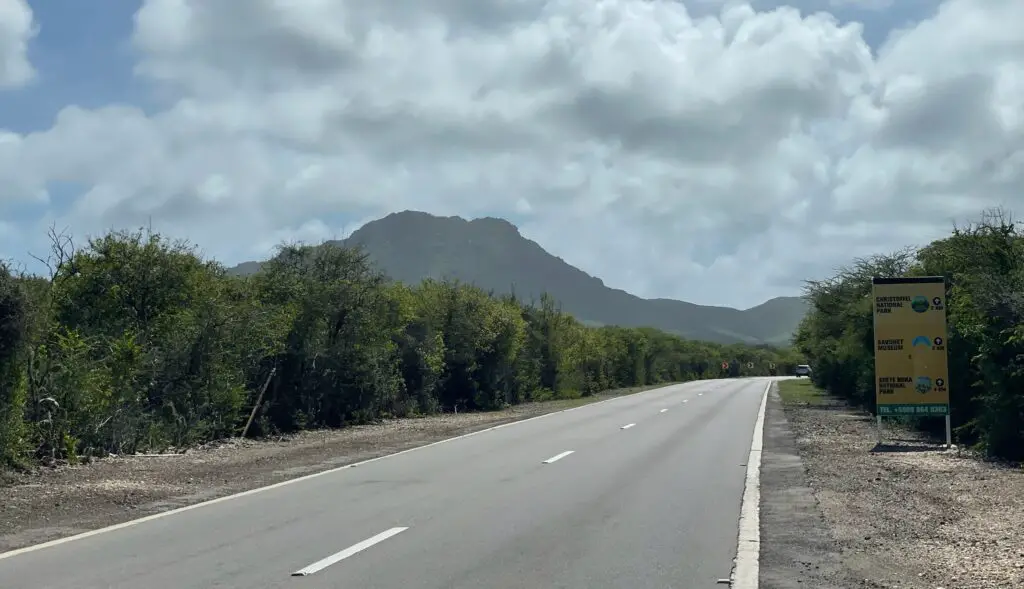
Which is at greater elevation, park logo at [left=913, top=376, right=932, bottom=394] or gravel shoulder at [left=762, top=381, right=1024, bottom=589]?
park logo at [left=913, top=376, right=932, bottom=394]

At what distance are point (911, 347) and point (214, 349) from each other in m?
16.0

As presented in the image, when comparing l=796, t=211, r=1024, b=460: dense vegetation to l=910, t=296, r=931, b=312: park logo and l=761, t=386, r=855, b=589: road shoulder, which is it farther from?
l=761, t=386, r=855, b=589: road shoulder

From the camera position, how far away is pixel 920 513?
12242 mm

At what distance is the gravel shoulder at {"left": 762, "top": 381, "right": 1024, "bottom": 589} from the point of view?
8.77 metres

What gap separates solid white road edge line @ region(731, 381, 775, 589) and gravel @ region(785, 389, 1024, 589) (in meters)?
0.83

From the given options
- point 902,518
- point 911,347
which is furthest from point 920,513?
point 911,347

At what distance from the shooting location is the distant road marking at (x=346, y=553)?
8.77 metres

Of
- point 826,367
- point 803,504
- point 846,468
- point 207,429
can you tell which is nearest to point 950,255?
point 846,468

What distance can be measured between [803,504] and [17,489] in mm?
11349

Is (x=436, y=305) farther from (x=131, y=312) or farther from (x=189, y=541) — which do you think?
(x=189, y=541)

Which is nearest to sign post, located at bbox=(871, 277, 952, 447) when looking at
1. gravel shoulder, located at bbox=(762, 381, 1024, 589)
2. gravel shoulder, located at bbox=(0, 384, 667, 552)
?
gravel shoulder, located at bbox=(762, 381, 1024, 589)

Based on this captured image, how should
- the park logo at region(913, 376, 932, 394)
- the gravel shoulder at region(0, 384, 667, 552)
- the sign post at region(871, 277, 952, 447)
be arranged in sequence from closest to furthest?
the gravel shoulder at region(0, 384, 667, 552), the sign post at region(871, 277, 952, 447), the park logo at region(913, 376, 932, 394)

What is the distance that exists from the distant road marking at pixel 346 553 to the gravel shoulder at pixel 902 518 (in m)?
3.96

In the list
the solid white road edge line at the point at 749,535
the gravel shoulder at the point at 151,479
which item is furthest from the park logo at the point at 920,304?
the gravel shoulder at the point at 151,479
